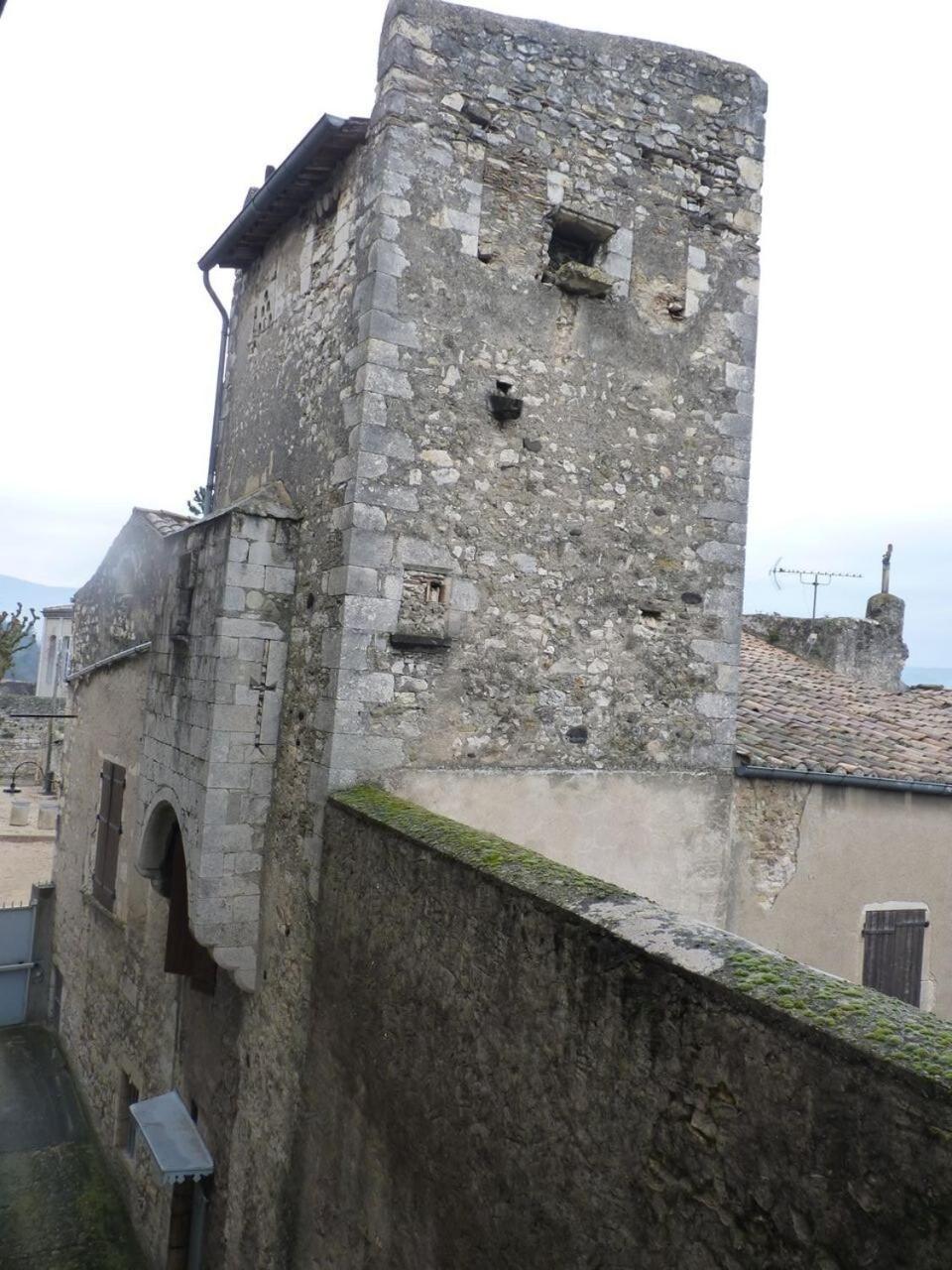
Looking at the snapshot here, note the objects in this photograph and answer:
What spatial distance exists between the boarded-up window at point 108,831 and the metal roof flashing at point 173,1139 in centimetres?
236

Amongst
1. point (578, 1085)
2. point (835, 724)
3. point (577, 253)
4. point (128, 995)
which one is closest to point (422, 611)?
point (577, 253)

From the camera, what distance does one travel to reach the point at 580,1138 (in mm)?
3066

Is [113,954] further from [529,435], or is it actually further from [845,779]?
[845,779]

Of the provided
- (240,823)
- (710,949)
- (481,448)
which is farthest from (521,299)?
(710,949)

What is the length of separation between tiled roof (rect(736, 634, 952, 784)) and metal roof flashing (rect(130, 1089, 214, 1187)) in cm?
469

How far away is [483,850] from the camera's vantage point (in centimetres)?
394

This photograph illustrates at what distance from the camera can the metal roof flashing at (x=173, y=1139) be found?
634cm

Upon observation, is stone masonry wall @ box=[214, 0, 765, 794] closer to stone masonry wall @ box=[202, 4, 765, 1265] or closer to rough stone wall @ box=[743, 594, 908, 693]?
stone masonry wall @ box=[202, 4, 765, 1265]

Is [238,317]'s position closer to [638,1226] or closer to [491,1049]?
[491,1049]

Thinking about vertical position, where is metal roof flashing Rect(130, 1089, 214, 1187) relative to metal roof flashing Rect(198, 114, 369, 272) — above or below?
below

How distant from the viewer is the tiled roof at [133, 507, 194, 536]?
8141 millimetres

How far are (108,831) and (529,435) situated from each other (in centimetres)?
604

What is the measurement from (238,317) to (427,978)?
19.7 feet

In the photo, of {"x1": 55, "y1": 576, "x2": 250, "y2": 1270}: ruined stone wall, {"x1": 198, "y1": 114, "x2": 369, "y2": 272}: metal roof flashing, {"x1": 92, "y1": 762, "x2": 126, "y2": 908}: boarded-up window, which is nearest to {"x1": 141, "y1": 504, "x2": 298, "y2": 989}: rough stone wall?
{"x1": 55, "y1": 576, "x2": 250, "y2": 1270}: ruined stone wall
